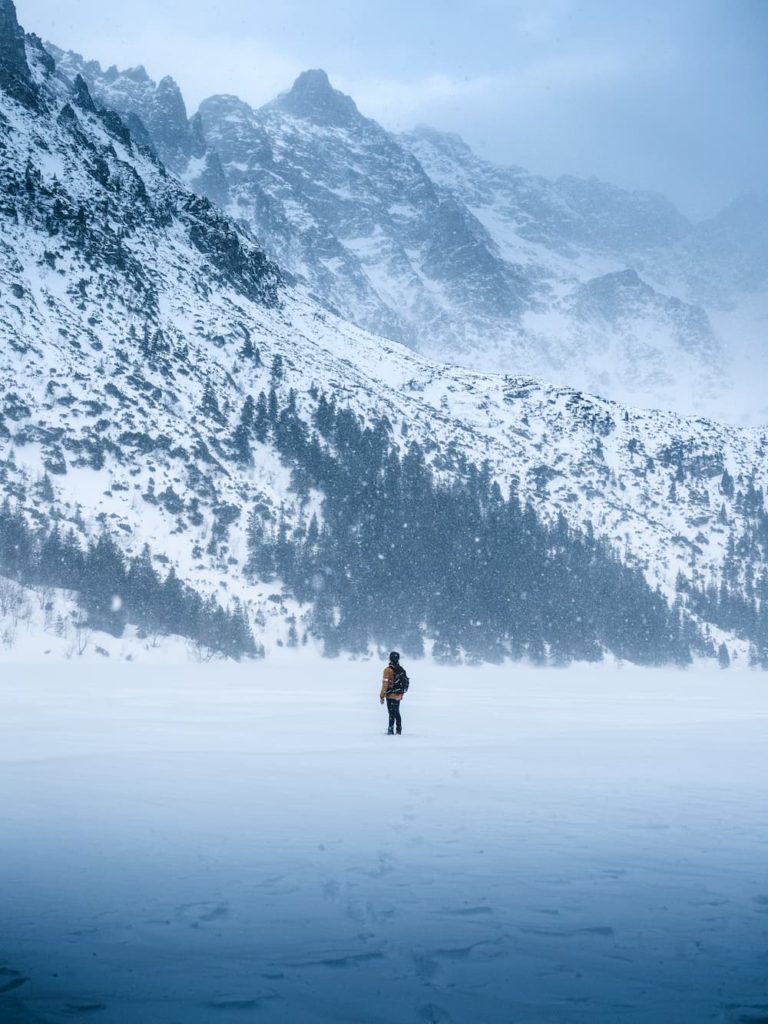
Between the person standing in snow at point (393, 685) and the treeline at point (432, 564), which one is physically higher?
the treeline at point (432, 564)

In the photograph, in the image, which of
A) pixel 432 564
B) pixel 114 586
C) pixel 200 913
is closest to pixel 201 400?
pixel 432 564

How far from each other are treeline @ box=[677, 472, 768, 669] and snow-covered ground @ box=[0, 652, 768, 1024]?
112m

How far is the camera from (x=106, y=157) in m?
129

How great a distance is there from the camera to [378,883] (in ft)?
30.0

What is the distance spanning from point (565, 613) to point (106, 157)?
9261cm

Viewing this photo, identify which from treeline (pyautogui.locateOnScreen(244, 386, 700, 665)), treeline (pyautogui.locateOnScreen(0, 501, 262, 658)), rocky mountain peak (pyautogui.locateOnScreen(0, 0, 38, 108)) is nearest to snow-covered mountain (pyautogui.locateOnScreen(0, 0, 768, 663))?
rocky mountain peak (pyautogui.locateOnScreen(0, 0, 38, 108))

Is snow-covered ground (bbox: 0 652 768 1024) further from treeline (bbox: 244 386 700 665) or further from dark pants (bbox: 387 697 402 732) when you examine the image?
treeline (bbox: 244 386 700 665)

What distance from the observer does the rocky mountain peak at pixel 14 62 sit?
405 ft

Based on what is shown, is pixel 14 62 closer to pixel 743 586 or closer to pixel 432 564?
pixel 432 564

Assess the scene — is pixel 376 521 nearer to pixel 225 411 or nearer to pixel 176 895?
pixel 225 411

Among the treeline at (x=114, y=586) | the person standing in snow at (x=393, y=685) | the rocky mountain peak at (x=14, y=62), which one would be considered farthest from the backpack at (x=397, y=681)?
the rocky mountain peak at (x=14, y=62)

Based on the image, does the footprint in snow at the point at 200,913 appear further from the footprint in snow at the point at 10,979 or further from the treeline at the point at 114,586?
the treeline at the point at 114,586

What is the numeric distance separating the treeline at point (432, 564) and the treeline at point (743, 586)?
8.54 metres

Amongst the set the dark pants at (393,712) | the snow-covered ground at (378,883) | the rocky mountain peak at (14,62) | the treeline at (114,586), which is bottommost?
the snow-covered ground at (378,883)
